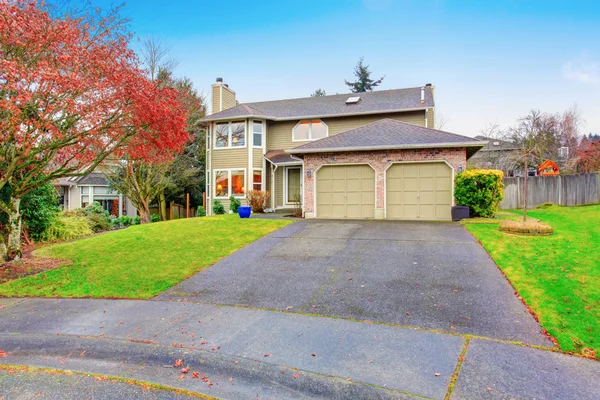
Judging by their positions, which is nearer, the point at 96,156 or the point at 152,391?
the point at 152,391

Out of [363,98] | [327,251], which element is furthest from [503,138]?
[327,251]

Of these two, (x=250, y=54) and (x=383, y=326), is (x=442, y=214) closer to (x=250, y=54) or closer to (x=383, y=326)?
(x=383, y=326)

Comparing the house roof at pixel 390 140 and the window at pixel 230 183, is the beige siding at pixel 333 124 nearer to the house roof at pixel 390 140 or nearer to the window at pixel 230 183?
the window at pixel 230 183

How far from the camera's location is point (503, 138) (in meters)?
28.0

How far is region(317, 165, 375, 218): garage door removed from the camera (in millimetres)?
14062

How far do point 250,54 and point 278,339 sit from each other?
59.9ft

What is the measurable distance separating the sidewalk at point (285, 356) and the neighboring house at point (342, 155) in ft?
32.0

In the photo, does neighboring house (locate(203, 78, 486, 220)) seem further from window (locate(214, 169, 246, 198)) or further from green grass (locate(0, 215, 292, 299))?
green grass (locate(0, 215, 292, 299))

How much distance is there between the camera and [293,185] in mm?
18875

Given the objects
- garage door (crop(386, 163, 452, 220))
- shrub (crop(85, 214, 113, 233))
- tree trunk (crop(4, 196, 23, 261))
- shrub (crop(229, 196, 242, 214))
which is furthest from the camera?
shrub (crop(229, 196, 242, 214))

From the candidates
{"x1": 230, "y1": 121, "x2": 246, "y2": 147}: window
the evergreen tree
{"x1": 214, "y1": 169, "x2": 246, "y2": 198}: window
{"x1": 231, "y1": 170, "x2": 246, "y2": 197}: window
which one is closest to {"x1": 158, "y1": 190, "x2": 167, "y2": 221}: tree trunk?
{"x1": 214, "y1": 169, "x2": 246, "y2": 198}: window

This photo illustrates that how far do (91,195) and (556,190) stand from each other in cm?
2875

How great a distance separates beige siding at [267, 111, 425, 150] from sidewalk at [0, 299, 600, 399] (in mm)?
15080

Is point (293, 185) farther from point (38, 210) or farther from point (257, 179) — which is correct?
point (38, 210)
